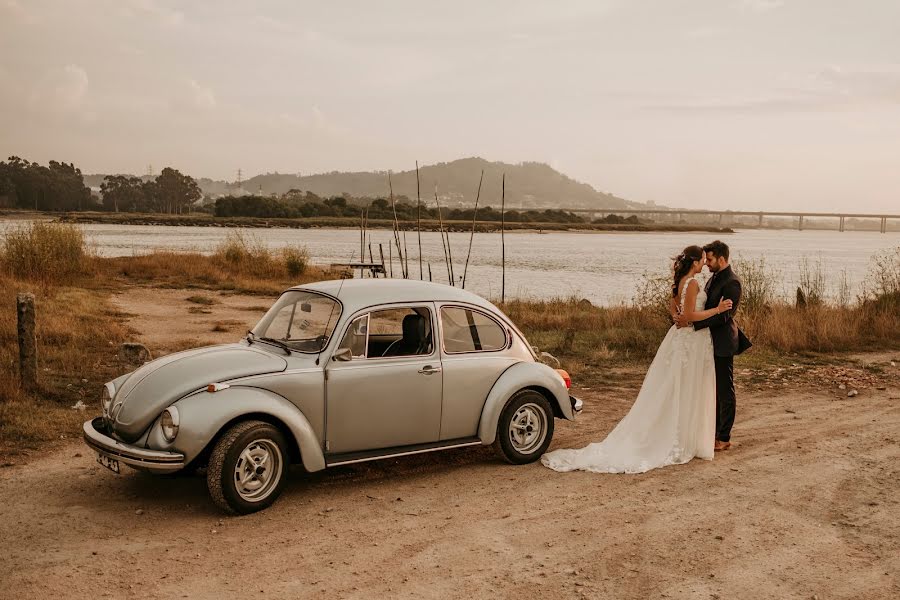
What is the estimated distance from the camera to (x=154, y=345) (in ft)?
46.6

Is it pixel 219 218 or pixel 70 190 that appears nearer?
pixel 219 218

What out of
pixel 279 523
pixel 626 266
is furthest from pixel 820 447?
pixel 626 266

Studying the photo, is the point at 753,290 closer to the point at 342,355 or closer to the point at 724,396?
the point at 724,396

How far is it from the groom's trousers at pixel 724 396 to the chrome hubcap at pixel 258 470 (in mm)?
4570

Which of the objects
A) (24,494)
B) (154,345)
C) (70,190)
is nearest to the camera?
(24,494)

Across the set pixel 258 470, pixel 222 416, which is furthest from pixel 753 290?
pixel 222 416

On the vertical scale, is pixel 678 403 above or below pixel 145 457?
below

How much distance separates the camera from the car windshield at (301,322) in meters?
6.80

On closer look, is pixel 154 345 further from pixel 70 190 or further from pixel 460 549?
pixel 70 190

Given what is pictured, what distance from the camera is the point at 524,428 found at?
25.4 feet

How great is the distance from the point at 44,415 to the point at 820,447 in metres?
8.58

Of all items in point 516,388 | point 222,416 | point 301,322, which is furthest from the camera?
point 516,388

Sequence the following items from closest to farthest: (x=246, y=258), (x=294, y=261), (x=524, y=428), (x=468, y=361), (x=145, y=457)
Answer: (x=145, y=457)
(x=468, y=361)
(x=524, y=428)
(x=294, y=261)
(x=246, y=258)

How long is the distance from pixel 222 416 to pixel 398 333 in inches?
75.5
